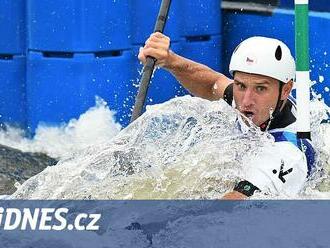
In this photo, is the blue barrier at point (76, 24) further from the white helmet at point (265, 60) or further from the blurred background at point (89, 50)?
the white helmet at point (265, 60)

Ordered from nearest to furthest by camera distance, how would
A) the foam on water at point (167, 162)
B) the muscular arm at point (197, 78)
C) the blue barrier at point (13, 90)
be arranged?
the foam on water at point (167, 162) → the muscular arm at point (197, 78) → the blue barrier at point (13, 90)

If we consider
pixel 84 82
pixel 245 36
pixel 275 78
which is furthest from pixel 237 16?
pixel 275 78

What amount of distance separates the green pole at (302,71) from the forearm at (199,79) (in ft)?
3.11

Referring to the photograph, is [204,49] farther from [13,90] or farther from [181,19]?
[13,90]

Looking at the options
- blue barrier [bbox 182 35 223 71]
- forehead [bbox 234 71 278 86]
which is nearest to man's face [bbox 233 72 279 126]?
forehead [bbox 234 71 278 86]

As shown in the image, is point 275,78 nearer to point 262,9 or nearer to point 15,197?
point 15,197

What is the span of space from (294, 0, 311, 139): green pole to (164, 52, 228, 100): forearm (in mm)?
949

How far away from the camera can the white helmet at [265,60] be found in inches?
168

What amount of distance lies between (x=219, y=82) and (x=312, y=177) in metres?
0.82

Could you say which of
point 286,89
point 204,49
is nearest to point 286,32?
point 204,49

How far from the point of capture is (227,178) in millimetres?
4109

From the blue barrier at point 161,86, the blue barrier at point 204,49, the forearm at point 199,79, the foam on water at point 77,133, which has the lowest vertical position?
the foam on water at point 77,133

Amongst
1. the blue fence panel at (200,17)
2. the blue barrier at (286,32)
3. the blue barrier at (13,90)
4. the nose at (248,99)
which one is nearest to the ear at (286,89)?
the nose at (248,99)

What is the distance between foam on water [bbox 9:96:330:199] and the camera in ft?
13.7
